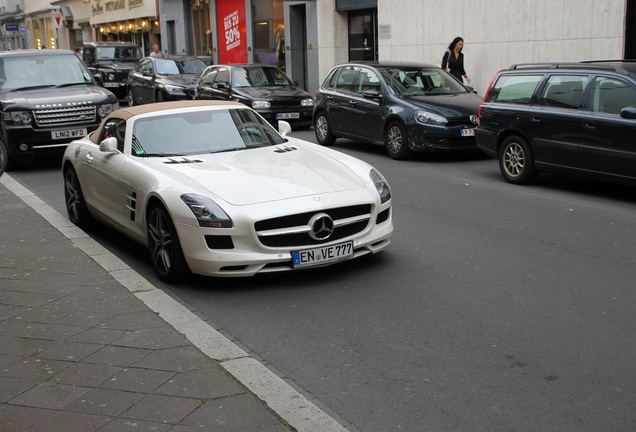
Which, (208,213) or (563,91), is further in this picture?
(563,91)

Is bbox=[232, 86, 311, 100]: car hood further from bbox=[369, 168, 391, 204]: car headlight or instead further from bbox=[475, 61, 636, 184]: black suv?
bbox=[369, 168, 391, 204]: car headlight

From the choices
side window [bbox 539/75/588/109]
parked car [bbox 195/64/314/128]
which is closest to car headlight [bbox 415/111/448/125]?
side window [bbox 539/75/588/109]

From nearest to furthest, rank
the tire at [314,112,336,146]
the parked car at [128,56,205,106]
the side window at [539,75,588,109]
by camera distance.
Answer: the side window at [539,75,588,109] < the tire at [314,112,336,146] < the parked car at [128,56,205,106]

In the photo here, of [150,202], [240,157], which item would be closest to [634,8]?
[240,157]

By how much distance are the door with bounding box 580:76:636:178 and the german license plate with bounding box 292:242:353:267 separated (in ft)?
15.6

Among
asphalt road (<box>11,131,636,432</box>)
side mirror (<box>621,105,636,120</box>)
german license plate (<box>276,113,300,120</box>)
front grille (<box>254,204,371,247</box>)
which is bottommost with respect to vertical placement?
asphalt road (<box>11,131,636,432</box>)

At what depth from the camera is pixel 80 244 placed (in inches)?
326

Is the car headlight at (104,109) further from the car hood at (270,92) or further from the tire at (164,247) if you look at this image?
the tire at (164,247)

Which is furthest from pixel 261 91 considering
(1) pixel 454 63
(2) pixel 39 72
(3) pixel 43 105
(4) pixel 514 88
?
(4) pixel 514 88

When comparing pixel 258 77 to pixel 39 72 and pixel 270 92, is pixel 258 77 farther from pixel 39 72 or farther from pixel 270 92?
pixel 39 72

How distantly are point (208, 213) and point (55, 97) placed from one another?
8745 mm

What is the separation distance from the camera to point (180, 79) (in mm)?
24281

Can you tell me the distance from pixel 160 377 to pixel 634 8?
14.6m

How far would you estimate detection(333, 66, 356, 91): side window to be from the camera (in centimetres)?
1592
